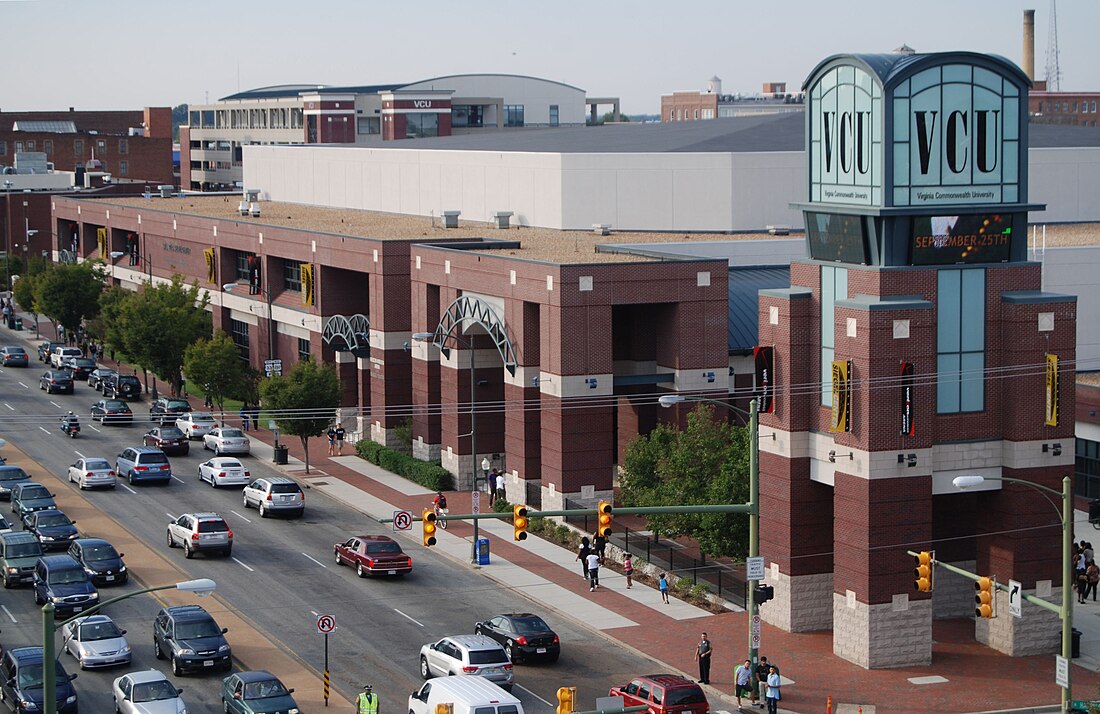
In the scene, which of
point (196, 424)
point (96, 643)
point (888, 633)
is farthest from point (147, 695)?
point (196, 424)

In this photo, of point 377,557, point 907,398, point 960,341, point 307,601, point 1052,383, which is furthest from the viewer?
point 377,557

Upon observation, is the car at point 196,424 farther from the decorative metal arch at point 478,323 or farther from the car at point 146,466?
the decorative metal arch at point 478,323

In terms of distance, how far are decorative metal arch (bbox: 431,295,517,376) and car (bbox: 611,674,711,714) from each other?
2777 cm

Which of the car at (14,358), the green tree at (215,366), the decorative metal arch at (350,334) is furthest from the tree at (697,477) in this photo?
the car at (14,358)

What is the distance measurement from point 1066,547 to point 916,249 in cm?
1234

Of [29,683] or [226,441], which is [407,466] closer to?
[226,441]

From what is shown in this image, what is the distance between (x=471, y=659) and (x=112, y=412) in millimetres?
48928

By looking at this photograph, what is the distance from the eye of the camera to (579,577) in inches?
2238

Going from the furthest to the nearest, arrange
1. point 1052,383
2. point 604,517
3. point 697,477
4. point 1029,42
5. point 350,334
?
point 1029,42, point 350,334, point 697,477, point 1052,383, point 604,517

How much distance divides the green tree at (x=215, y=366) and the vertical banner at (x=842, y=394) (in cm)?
4502

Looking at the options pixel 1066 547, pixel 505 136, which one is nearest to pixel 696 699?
pixel 1066 547

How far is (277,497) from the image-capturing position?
65.4 meters

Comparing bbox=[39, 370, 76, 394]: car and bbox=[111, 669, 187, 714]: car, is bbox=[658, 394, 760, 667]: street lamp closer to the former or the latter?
bbox=[111, 669, 187, 714]: car

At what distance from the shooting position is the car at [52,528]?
58438mm
